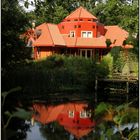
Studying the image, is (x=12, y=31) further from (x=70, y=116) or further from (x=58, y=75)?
(x=58, y=75)

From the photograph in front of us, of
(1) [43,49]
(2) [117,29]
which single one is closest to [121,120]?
(1) [43,49]

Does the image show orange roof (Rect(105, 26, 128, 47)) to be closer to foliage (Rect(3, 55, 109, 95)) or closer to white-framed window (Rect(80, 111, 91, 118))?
foliage (Rect(3, 55, 109, 95))

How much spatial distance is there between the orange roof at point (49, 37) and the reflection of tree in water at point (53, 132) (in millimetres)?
23380

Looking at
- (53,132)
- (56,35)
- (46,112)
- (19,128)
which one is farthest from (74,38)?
(53,132)

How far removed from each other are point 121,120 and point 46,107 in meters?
19.5

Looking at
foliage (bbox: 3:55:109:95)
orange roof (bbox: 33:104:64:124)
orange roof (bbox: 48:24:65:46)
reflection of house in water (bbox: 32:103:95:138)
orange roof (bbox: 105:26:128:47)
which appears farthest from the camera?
orange roof (bbox: 105:26:128:47)

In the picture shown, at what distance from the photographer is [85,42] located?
1654 inches

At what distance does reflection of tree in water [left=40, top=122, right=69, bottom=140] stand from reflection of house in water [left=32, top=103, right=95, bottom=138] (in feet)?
0.99

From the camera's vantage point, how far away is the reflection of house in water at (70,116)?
1648 cm

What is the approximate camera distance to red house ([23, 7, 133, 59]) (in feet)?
136

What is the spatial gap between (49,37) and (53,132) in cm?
2677

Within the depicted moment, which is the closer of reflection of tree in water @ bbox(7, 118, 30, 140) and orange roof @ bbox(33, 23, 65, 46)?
reflection of tree in water @ bbox(7, 118, 30, 140)

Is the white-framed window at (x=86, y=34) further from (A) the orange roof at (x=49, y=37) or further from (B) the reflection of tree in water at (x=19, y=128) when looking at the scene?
(B) the reflection of tree in water at (x=19, y=128)

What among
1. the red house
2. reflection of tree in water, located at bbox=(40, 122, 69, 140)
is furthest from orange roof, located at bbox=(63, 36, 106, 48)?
reflection of tree in water, located at bbox=(40, 122, 69, 140)
